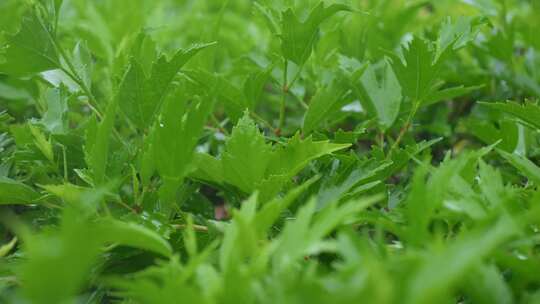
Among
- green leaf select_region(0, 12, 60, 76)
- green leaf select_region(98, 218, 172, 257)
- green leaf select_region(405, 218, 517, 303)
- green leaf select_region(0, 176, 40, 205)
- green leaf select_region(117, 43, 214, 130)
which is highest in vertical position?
green leaf select_region(0, 12, 60, 76)

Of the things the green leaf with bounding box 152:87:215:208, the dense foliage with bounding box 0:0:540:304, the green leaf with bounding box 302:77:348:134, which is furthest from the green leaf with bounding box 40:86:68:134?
the green leaf with bounding box 302:77:348:134

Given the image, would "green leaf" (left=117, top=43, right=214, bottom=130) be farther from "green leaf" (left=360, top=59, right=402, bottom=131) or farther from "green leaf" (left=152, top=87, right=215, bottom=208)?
"green leaf" (left=360, top=59, right=402, bottom=131)

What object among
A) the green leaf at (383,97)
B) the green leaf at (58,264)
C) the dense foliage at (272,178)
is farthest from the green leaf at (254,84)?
the green leaf at (58,264)

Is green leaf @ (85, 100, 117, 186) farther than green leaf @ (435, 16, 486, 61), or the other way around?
green leaf @ (435, 16, 486, 61)

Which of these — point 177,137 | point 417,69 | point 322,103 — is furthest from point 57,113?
point 417,69

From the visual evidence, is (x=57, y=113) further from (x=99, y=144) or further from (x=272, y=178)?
(x=272, y=178)

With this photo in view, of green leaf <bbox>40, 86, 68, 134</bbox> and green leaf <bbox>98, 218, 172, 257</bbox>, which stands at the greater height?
green leaf <bbox>40, 86, 68, 134</bbox>
